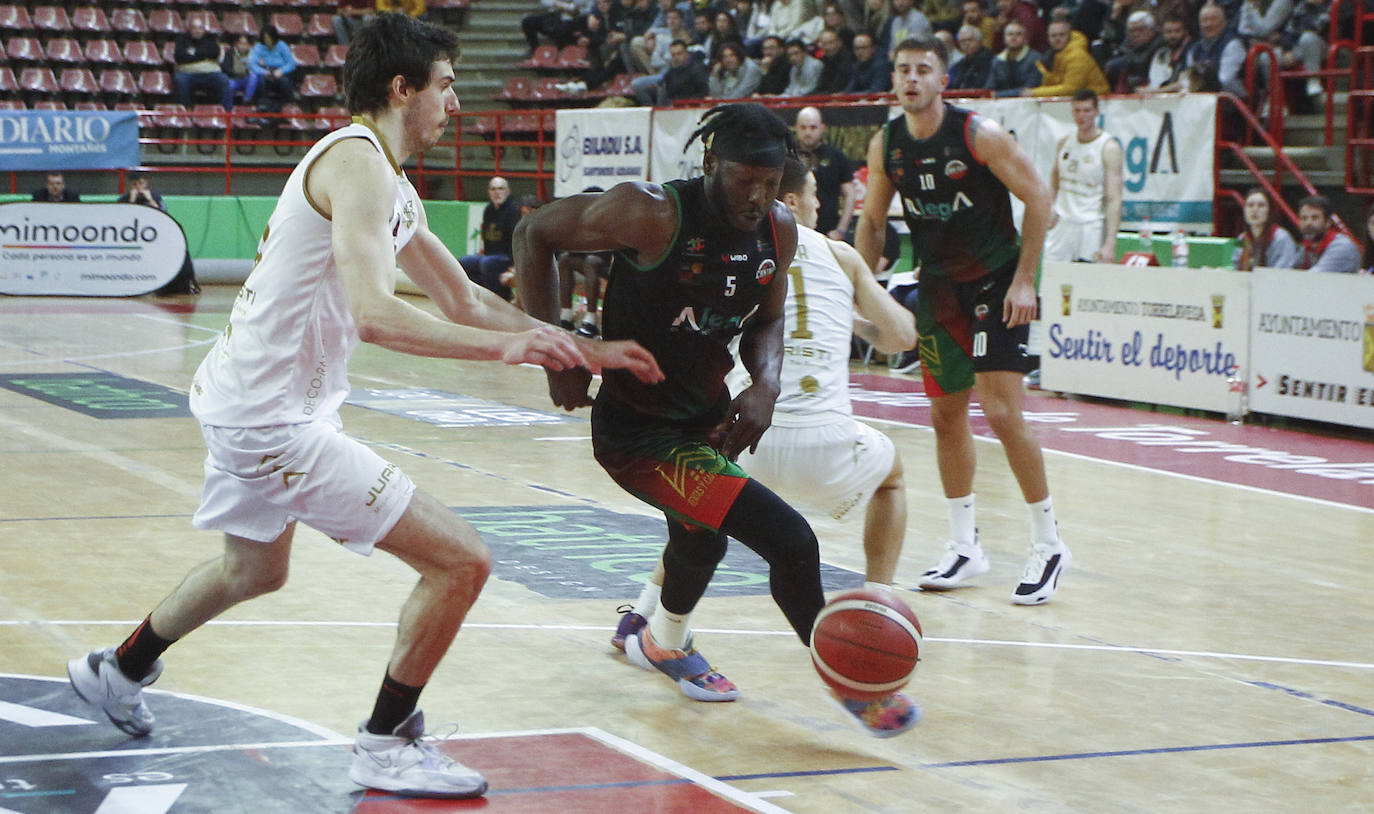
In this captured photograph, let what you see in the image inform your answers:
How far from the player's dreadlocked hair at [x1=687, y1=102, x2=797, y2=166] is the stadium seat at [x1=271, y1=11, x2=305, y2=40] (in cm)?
2434

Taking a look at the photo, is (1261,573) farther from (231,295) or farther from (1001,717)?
(231,295)

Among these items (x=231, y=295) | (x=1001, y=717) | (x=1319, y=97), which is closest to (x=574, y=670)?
(x=1001, y=717)

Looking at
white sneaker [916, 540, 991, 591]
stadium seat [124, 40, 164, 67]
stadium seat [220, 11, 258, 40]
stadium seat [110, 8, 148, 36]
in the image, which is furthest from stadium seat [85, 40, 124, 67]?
white sneaker [916, 540, 991, 591]

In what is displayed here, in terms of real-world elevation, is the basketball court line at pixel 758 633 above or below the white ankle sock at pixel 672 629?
below

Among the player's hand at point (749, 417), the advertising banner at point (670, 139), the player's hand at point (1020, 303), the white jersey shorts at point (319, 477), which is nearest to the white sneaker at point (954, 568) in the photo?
the player's hand at point (1020, 303)

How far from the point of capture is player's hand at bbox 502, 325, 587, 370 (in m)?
3.76

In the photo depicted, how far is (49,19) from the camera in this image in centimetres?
2602

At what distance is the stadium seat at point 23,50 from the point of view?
25.3 metres

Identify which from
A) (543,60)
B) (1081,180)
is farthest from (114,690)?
(543,60)

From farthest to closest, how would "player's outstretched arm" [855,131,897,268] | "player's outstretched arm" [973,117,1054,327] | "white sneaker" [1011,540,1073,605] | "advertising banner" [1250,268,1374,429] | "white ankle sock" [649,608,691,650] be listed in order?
"advertising banner" [1250,268,1374,429] → "player's outstretched arm" [855,131,897,268] → "player's outstretched arm" [973,117,1054,327] → "white sneaker" [1011,540,1073,605] → "white ankle sock" [649,608,691,650]

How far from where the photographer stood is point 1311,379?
1166cm

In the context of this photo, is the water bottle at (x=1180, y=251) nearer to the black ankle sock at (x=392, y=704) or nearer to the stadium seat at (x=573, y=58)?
the black ankle sock at (x=392, y=704)

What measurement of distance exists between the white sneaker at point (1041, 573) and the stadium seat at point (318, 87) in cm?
2136

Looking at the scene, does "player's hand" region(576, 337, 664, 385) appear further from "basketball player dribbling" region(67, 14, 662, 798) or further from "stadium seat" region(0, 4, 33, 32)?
"stadium seat" region(0, 4, 33, 32)
